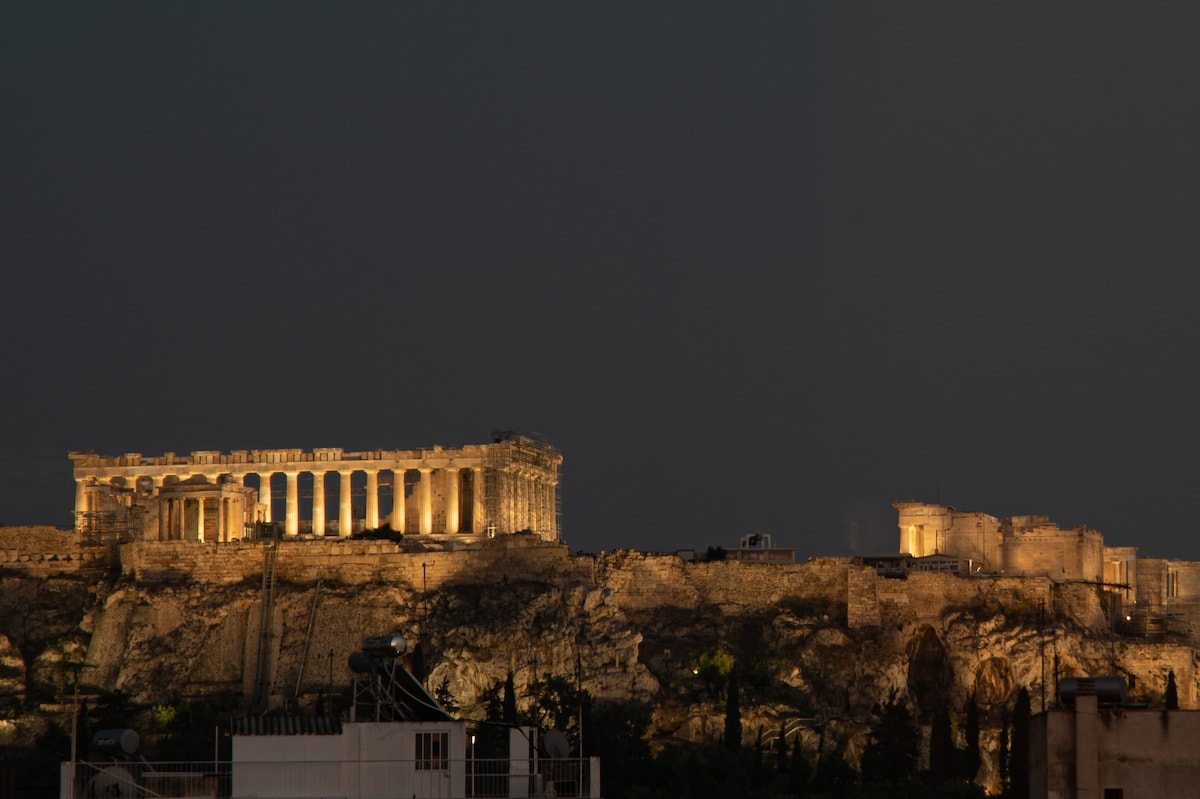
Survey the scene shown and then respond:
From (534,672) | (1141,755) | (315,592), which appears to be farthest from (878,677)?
(1141,755)

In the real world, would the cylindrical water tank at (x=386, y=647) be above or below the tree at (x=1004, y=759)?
above

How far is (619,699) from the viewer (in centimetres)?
8956

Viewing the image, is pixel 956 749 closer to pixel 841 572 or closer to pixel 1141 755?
pixel 841 572

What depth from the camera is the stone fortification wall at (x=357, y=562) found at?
9706 cm

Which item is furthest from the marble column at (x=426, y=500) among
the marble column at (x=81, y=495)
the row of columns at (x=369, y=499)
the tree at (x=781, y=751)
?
the tree at (x=781, y=751)

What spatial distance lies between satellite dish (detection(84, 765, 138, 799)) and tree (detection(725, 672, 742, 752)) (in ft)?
120

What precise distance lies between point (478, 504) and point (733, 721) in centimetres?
A: 2549

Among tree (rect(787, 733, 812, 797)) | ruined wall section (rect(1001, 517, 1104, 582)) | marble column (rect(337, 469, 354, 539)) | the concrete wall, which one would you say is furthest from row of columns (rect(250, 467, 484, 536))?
the concrete wall

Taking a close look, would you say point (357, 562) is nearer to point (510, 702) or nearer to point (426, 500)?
point (426, 500)

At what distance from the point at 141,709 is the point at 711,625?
21323mm

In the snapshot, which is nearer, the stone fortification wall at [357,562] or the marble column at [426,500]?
the stone fortification wall at [357,562]

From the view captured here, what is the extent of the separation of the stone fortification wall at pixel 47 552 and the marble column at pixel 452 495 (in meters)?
14.8

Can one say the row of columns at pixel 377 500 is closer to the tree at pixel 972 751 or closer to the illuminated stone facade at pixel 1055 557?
the illuminated stone facade at pixel 1055 557

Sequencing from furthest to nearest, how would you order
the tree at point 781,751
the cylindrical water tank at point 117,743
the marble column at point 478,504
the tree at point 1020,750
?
the marble column at point 478,504, the tree at point 781,751, the tree at point 1020,750, the cylindrical water tank at point 117,743
